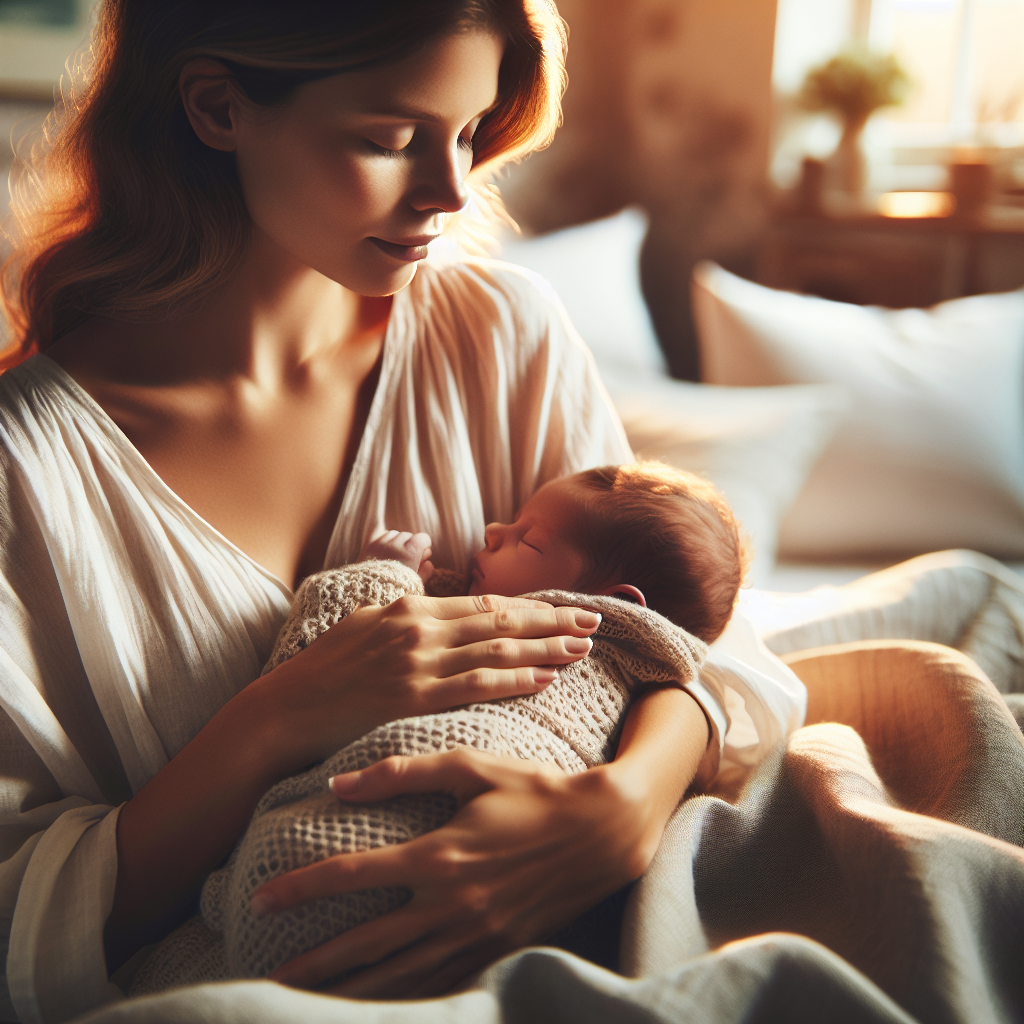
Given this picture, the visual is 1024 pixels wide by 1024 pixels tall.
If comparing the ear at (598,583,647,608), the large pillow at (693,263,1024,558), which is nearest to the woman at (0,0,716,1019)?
the ear at (598,583,647,608)

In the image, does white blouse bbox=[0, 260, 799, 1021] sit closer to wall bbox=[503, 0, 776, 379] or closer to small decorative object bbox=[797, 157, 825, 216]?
wall bbox=[503, 0, 776, 379]

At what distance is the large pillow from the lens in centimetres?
186

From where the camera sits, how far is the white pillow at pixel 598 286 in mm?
→ 2137

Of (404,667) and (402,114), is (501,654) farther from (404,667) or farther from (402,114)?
(402,114)

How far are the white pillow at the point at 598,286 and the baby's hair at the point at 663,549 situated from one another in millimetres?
1148

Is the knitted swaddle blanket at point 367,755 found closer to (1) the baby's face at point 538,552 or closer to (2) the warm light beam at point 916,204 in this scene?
(1) the baby's face at point 538,552

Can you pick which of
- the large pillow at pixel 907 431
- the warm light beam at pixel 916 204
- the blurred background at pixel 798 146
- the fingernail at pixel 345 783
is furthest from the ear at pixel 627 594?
the warm light beam at pixel 916 204

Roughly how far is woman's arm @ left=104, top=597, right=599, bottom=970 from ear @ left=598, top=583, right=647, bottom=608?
13 centimetres

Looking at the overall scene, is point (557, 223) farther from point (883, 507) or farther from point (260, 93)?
point (260, 93)

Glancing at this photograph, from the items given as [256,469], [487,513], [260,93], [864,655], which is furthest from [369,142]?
[864,655]

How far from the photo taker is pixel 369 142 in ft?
2.96

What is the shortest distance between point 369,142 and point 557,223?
215 centimetres

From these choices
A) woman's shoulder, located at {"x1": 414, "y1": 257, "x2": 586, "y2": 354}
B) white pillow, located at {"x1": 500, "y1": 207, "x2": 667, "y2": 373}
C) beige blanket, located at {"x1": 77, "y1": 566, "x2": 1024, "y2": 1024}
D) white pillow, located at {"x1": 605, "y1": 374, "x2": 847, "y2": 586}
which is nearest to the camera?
beige blanket, located at {"x1": 77, "y1": 566, "x2": 1024, "y2": 1024}

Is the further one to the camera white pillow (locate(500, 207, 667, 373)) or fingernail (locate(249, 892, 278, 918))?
white pillow (locate(500, 207, 667, 373))
